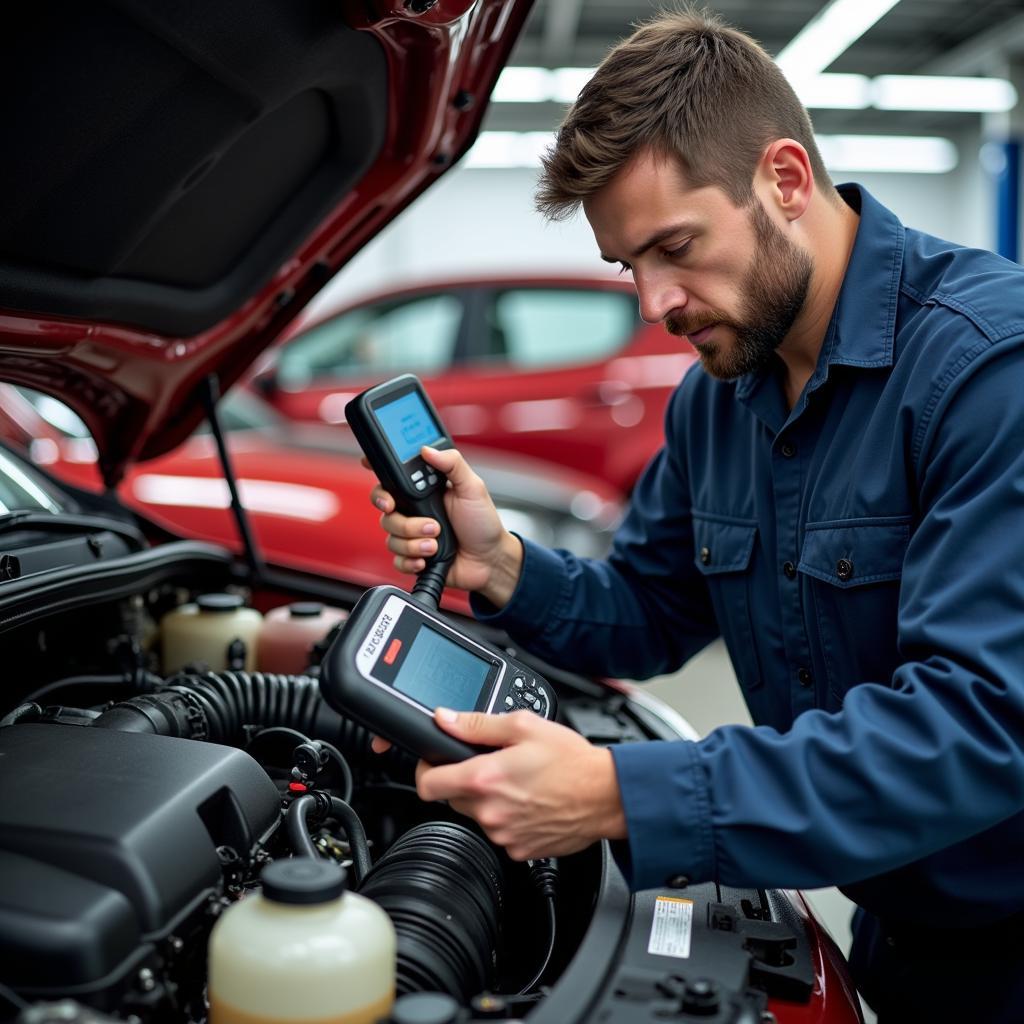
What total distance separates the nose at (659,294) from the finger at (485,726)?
0.54 metres

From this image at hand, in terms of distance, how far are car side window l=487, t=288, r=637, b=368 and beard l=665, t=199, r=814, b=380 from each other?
3.69 m

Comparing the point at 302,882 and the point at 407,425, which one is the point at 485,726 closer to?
the point at 302,882

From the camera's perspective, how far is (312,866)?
871 mm

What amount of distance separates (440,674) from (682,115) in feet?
2.22

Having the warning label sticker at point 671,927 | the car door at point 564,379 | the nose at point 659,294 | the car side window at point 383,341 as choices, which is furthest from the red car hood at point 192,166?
the car side window at point 383,341

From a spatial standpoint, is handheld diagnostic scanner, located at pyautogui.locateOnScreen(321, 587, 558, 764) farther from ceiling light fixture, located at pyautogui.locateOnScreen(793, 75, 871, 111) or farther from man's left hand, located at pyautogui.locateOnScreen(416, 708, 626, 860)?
ceiling light fixture, located at pyautogui.locateOnScreen(793, 75, 871, 111)

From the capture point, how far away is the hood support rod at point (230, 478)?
6.41ft

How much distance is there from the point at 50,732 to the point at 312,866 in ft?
1.32

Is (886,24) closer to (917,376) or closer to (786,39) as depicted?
(786,39)

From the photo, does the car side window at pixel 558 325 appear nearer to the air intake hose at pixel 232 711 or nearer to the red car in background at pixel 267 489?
the red car in background at pixel 267 489

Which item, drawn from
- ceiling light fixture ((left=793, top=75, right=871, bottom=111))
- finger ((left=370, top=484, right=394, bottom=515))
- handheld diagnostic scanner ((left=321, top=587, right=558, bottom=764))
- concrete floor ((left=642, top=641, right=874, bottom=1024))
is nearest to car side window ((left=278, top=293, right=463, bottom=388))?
concrete floor ((left=642, top=641, right=874, bottom=1024))

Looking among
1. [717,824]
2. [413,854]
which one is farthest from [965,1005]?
[413,854]

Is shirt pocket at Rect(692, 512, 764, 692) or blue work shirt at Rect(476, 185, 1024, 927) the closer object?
blue work shirt at Rect(476, 185, 1024, 927)

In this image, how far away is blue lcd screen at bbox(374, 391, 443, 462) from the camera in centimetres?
151
